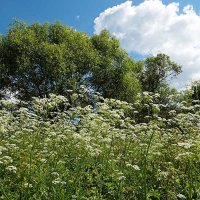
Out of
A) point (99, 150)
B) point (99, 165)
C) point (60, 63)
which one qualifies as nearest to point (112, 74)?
point (60, 63)

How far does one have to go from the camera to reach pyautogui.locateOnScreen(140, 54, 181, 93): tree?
171ft

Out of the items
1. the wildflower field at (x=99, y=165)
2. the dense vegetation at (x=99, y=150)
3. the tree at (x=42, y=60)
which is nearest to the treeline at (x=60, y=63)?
the tree at (x=42, y=60)

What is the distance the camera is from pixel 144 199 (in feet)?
28.6

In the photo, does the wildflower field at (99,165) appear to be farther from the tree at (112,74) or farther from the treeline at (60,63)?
the tree at (112,74)

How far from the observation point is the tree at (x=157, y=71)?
52031 millimetres

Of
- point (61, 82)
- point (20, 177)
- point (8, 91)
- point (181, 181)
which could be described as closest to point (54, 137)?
point (20, 177)

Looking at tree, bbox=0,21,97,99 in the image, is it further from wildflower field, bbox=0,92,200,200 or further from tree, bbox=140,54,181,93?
wildflower field, bbox=0,92,200,200

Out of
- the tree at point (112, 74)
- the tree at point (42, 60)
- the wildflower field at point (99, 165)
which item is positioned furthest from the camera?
the tree at point (112, 74)

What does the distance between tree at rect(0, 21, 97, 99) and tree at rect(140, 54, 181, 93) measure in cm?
1225

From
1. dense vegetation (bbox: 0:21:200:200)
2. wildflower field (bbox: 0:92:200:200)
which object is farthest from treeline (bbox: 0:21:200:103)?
wildflower field (bbox: 0:92:200:200)

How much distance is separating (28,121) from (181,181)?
5.02m

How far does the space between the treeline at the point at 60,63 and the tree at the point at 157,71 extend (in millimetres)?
7614

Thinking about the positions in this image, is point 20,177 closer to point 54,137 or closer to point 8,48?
point 54,137

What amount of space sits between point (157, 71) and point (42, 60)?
59.4 ft
